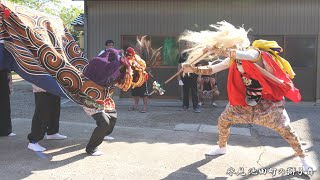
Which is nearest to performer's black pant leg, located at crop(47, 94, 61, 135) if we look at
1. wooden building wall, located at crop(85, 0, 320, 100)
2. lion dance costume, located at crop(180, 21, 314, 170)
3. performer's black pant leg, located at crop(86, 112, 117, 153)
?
performer's black pant leg, located at crop(86, 112, 117, 153)

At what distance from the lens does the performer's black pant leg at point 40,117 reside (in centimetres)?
580

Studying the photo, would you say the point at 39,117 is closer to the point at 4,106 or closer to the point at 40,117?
the point at 40,117

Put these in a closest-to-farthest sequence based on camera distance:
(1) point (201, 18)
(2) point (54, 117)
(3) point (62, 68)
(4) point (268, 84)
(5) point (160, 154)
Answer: (4) point (268, 84) → (3) point (62, 68) → (5) point (160, 154) → (2) point (54, 117) → (1) point (201, 18)

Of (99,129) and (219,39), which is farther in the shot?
(99,129)

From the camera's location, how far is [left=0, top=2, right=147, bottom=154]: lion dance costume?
5398 millimetres

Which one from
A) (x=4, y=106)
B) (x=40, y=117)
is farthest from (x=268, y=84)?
(x=4, y=106)

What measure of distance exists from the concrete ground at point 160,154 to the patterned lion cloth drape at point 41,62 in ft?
2.73

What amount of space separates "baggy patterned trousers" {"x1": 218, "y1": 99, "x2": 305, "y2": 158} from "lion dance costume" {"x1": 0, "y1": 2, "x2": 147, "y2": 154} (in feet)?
4.70

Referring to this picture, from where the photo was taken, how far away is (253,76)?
4766 millimetres

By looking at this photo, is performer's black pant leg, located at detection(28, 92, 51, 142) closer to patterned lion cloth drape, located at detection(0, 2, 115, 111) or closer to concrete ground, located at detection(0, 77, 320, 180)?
concrete ground, located at detection(0, 77, 320, 180)

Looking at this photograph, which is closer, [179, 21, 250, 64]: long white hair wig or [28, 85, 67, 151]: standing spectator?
[179, 21, 250, 64]: long white hair wig

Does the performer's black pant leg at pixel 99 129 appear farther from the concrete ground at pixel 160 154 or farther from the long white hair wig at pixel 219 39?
the long white hair wig at pixel 219 39

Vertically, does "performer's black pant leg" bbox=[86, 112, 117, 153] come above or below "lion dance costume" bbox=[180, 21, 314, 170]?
below

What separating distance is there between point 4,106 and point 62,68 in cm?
192
